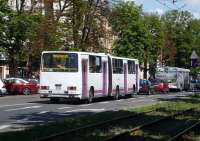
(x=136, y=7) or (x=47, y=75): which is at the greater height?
(x=136, y=7)

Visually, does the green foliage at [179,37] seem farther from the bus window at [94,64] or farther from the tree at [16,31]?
the bus window at [94,64]

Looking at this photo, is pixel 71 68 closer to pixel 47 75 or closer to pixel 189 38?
pixel 47 75

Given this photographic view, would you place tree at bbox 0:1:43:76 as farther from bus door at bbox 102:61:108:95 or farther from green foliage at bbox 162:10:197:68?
green foliage at bbox 162:10:197:68

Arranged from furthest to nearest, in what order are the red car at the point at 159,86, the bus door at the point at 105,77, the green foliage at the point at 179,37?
the green foliage at the point at 179,37
the red car at the point at 159,86
the bus door at the point at 105,77

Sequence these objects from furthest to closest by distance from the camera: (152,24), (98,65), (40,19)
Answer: (152,24) → (40,19) → (98,65)

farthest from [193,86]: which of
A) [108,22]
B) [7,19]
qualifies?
[7,19]

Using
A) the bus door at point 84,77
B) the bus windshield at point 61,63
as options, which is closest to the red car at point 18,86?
the bus windshield at point 61,63

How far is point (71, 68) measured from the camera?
33.3 metres

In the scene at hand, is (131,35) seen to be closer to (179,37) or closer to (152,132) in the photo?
(179,37)

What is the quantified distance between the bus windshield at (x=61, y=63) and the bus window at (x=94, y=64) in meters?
1.89

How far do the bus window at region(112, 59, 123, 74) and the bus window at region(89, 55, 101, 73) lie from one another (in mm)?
3514

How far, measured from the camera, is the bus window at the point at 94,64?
35.2m

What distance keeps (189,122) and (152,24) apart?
2937 inches

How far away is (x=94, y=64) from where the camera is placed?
Answer: 118ft
